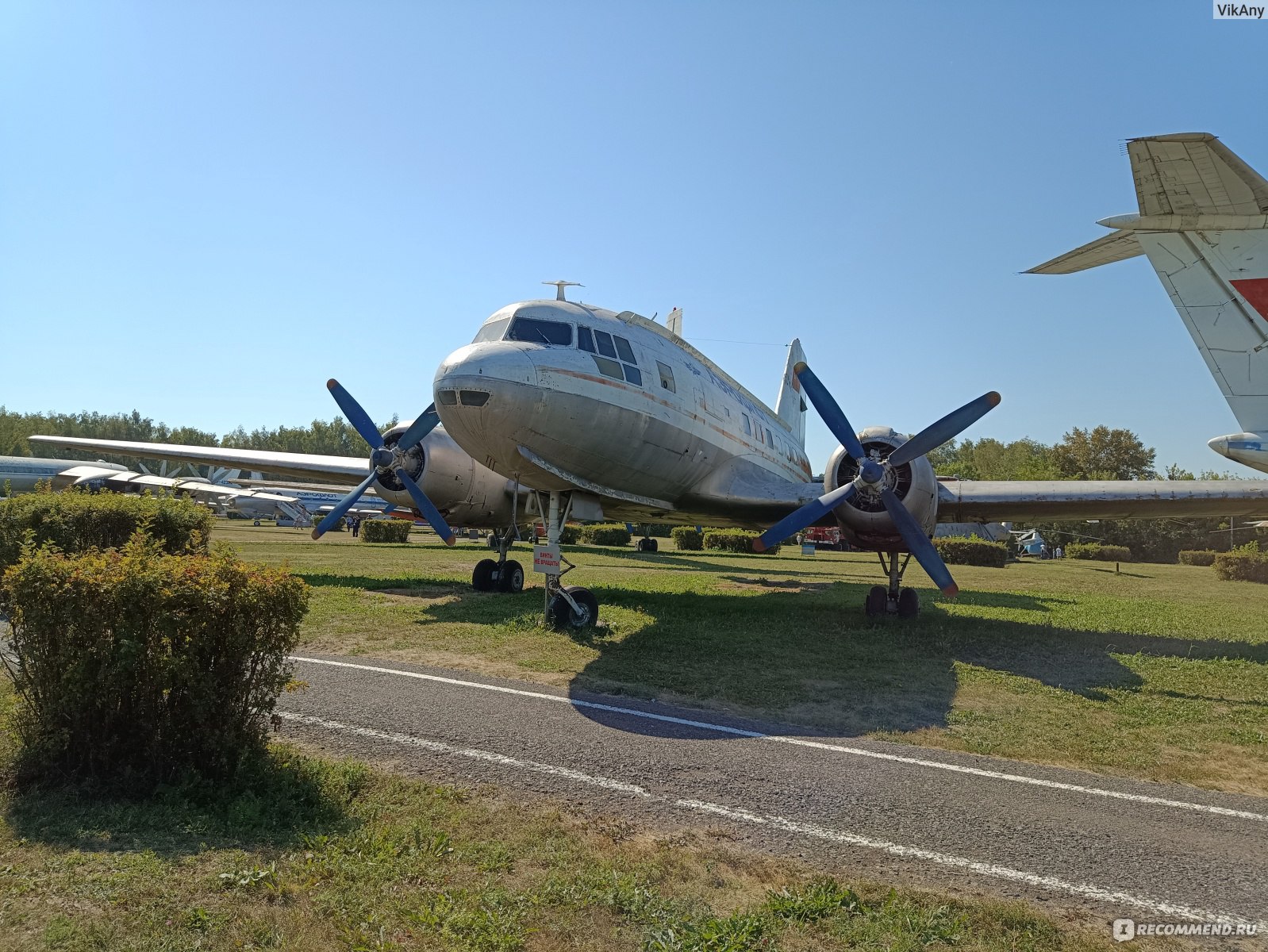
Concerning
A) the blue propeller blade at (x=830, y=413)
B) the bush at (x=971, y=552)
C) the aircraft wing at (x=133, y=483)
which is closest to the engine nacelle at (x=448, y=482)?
the blue propeller blade at (x=830, y=413)

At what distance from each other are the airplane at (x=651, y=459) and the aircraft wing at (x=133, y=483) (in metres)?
49.8

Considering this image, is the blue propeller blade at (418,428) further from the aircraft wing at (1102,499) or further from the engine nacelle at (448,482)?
the aircraft wing at (1102,499)

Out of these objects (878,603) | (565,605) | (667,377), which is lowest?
(565,605)

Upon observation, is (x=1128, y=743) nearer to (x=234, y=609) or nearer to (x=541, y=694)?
(x=541, y=694)

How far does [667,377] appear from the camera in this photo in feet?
45.3

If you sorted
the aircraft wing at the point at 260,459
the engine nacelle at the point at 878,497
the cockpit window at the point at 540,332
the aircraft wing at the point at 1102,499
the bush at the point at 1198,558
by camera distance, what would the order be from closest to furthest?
the cockpit window at the point at 540,332
the engine nacelle at the point at 878,497
the aircraft wing at the point at 1102,499
the aircraft wing at the point at 260,459
the bush at the point at 1198,558

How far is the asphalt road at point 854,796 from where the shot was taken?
169 inches

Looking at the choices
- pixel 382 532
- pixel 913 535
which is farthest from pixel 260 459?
pixel 382 532

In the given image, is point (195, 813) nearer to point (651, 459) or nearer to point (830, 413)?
point (651, 459)

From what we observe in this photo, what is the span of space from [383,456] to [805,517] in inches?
367

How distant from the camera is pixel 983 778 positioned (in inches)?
234

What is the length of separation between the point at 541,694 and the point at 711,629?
538cm

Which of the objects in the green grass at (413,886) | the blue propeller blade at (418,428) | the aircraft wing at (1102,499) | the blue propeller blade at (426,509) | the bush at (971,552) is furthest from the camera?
the bush at (971,552)

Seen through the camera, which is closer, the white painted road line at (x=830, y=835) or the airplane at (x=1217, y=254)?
the white painted road line at (x=830, y=835)
